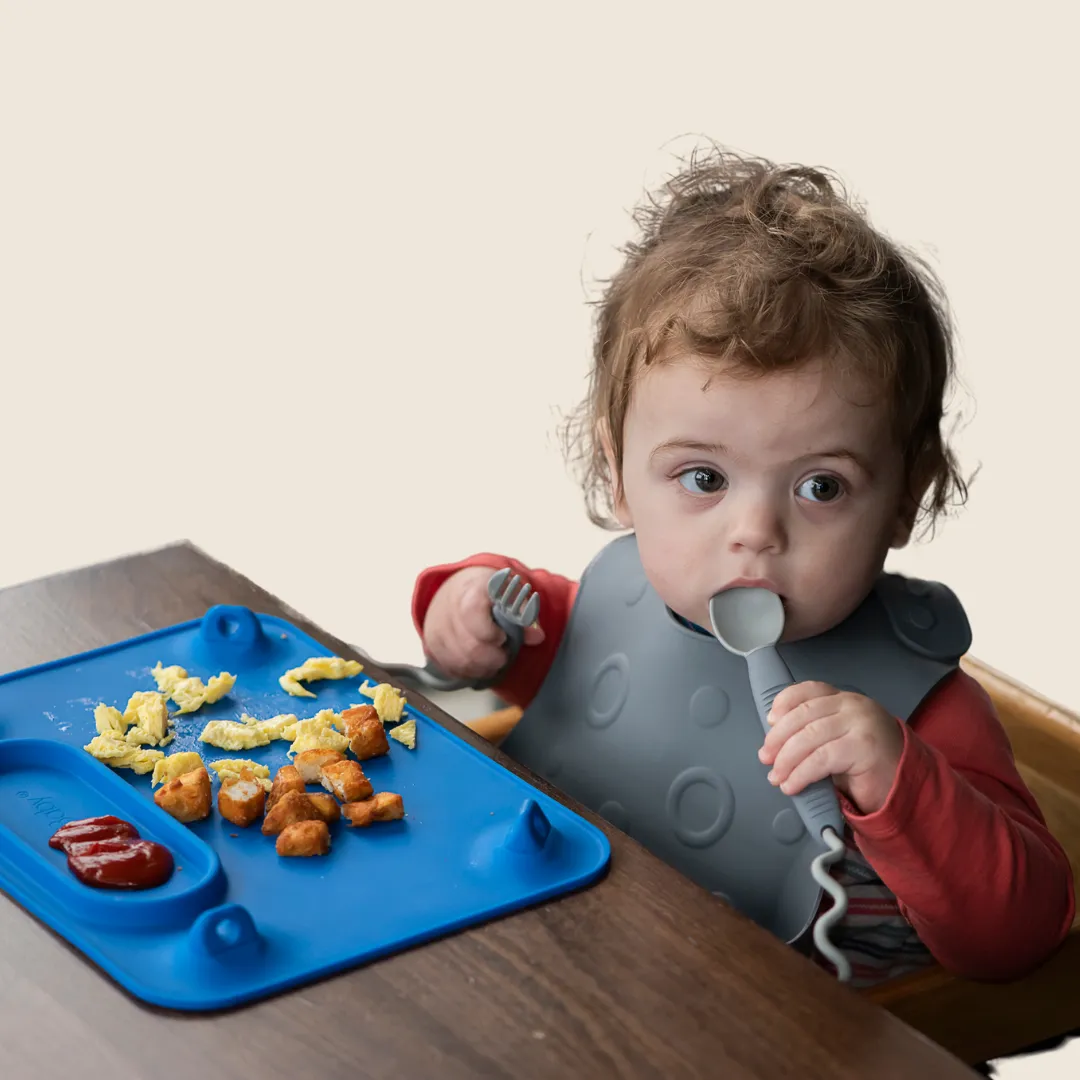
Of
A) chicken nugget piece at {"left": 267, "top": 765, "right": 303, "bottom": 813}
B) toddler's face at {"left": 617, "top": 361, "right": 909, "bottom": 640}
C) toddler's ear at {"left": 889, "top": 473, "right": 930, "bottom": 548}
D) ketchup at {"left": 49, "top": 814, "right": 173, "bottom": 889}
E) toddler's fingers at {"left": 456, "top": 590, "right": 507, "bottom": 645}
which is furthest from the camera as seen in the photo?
toddler's fingers at {"left": 456, "top": 590, "right": 507, "bottom": 645}

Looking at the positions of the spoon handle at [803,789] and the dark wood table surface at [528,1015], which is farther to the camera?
the spoon handle at [803,789]

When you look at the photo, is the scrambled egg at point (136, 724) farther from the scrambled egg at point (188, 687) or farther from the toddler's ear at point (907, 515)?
the toddler's ear at point (907, 515)

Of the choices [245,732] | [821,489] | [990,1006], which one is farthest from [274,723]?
[990,1006]

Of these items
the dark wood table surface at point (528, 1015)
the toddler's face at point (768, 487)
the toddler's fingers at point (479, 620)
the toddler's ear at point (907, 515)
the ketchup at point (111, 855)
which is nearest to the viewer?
the dark wood table surface at point (528, 1015)

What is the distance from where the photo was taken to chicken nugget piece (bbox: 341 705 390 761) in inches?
45.3

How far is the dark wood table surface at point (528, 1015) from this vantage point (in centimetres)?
87

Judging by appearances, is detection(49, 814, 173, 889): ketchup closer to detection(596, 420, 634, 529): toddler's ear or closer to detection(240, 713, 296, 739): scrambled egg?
detection(240, 713, 296, 739): scrambled egg

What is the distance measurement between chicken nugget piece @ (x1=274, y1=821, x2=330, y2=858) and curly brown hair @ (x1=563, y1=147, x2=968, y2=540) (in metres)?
0.42

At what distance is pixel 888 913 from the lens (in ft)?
4.11

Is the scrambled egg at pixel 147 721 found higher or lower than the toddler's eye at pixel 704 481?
lower

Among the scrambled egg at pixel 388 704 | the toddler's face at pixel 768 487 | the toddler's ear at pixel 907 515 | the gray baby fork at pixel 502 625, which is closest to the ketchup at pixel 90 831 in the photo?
the scrambled egg at pixel 388 704

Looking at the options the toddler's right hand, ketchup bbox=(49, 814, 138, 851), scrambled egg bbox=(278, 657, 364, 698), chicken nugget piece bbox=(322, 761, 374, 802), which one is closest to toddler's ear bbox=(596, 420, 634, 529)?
the toddler's right hand

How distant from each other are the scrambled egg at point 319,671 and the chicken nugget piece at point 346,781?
136mm

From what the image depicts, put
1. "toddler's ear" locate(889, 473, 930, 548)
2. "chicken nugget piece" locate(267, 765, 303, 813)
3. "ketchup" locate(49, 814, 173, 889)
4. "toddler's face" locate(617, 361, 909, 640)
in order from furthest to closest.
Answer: "toddler's ear" locate(889, 473, 930, 548), "toddler's face" locate(617, 361, 909, 640), "chicken nugget piece" locate(267, 765, 303, 813), "ketchup" locate(49, 814, 173, 889)
